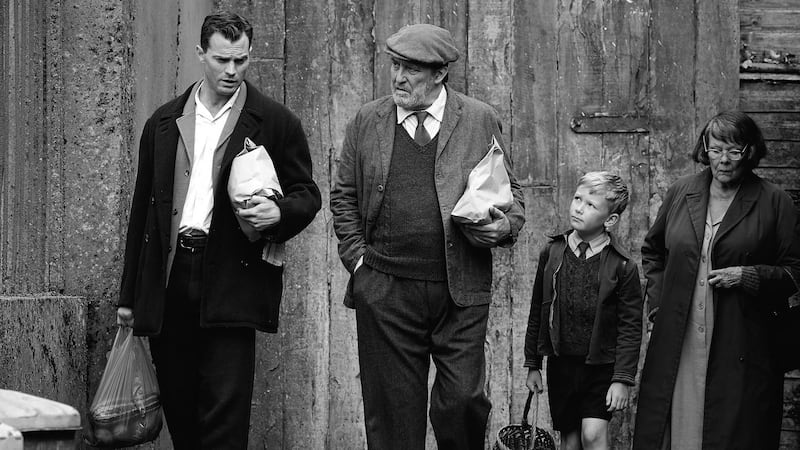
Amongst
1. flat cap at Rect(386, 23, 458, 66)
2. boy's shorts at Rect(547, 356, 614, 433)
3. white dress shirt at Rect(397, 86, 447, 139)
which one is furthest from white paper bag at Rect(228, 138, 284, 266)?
boy's shorts at Rect(547, 356, 614, 433)

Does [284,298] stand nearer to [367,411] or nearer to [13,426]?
[367,411]

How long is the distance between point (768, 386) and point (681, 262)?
65 cm

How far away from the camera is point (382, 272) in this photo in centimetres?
512

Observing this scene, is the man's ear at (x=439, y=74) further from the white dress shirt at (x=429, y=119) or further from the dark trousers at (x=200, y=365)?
the dark trousers at (x=200, y=365)

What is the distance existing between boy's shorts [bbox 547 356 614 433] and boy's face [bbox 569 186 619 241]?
0.58 meters

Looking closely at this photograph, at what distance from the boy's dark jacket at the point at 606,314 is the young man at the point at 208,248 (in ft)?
4.07

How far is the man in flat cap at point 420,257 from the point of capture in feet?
16.7

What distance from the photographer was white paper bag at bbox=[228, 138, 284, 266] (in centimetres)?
494

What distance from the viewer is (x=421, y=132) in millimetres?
5203

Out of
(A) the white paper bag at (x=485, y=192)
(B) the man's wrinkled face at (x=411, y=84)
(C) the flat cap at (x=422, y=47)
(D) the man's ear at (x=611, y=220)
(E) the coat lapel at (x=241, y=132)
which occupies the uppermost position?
(C) the flat cap at (x=422, y=47)

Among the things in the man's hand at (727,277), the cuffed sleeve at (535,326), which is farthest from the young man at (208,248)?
the man's hand at (727,277)

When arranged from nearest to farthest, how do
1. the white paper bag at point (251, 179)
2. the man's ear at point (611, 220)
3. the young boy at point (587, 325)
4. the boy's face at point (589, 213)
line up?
the white paper bag at point (251, 179) < the young boy at point (587, 325) < the boy's face at point (589, 213) < the man's ear at point (611, 220)

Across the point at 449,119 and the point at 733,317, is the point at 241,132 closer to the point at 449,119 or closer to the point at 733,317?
the point at 449,119

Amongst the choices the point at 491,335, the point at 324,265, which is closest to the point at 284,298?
the point at 324,265
